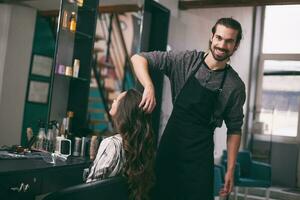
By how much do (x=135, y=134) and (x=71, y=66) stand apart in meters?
1.42

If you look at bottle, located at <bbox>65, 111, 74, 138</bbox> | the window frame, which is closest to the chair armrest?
the window frame

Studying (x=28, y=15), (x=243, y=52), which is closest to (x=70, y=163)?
(x=28, y=15)

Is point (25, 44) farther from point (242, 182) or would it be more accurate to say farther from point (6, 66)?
point (242, 182)

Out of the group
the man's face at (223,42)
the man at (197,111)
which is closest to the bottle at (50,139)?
the man at (197,111)

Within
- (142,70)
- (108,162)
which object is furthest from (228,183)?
(142,70)

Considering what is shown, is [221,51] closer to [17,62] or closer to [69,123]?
[17,62]

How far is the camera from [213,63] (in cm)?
191

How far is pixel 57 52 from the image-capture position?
274 cm

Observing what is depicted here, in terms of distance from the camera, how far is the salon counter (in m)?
1.84

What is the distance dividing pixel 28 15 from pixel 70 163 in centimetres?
94

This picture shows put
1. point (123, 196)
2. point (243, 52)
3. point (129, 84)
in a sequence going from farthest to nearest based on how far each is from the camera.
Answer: point (243, 52) → point (129, 84) → point (123, 196)

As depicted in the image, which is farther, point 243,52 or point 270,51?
point 270,51

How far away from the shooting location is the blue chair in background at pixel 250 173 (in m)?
4.84

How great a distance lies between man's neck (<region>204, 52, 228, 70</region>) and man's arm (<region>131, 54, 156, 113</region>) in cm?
37
